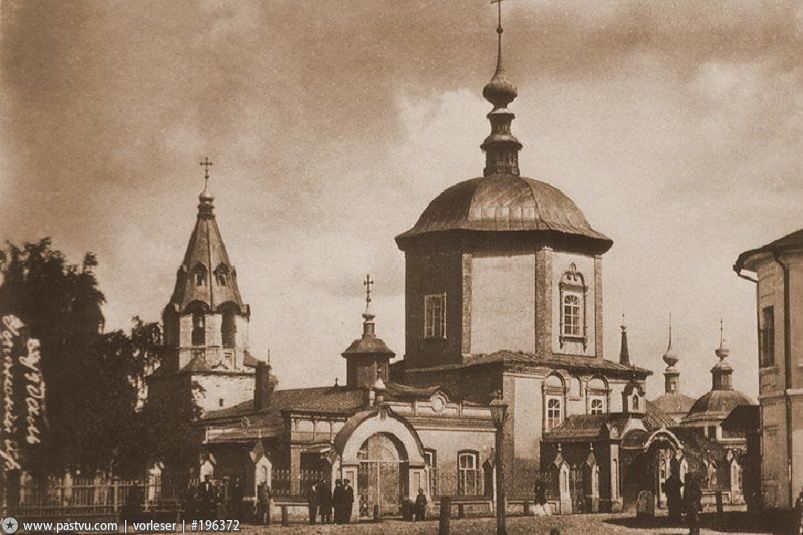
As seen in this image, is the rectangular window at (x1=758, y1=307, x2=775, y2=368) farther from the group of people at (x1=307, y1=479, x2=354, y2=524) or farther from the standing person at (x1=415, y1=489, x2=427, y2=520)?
the standing person at (x1=415, y1=489, x2=427, y2=520)

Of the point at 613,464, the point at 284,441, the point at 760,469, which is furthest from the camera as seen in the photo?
the point at 613,464

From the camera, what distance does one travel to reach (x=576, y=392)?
43.6 metres

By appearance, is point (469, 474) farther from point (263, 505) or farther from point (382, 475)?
point (263, 505)

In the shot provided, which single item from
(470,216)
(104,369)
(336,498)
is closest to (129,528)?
(104,369)

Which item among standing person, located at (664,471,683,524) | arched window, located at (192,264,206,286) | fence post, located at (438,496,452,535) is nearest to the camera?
fence post, located at (438,496,452,535)

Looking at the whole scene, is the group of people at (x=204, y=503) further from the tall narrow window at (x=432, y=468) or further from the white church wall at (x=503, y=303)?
the white church wall at (x=503, y=303)

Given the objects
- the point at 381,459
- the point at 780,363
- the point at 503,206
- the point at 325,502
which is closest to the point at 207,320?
the point at 503,206

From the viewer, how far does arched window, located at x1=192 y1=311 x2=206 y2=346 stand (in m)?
50.3

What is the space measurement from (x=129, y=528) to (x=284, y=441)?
12906 mm

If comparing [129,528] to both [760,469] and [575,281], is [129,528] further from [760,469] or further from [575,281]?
[575,281]

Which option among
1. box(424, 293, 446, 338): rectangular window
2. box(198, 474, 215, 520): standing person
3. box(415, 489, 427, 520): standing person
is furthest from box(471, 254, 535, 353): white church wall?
box(198, 474, 215, 520): standing person

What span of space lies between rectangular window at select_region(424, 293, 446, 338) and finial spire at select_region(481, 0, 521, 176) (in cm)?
487

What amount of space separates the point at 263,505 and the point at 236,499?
1240mm

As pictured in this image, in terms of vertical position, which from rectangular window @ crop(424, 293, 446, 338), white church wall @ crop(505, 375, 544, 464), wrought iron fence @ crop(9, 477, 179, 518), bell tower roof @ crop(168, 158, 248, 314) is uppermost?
bell tower roof @ crop(168, 158, 248, 314)
